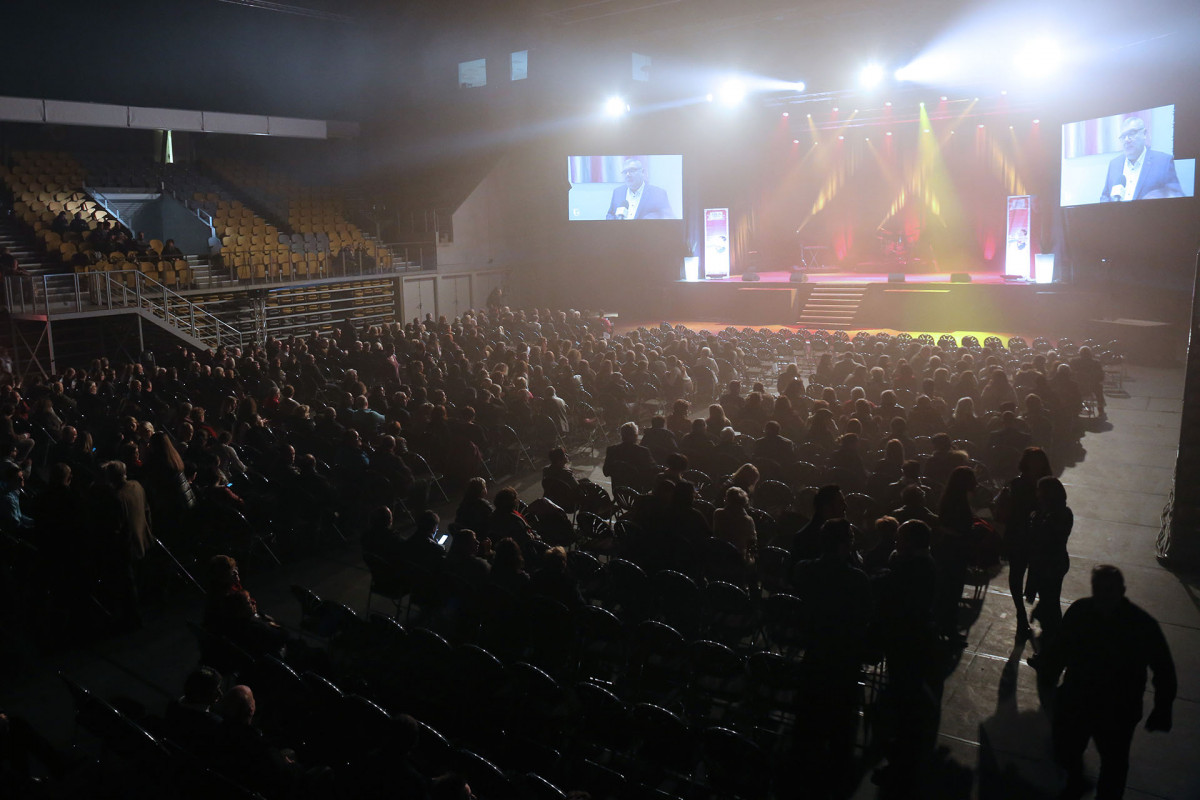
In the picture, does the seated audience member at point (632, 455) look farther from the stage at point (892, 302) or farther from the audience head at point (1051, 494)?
the stage at point (892, 302)

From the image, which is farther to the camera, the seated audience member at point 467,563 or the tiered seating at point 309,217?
the tiered seating at point 309,217

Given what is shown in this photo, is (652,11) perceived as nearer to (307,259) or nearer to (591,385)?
(307,259)

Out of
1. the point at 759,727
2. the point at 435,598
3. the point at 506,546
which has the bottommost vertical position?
the point at 759,727

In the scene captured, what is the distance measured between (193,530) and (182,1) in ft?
78.9

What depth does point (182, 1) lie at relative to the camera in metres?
24.9

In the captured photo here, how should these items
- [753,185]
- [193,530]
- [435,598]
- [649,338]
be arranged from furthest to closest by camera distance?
1. [753,185]
2. [649,338]
3. [193,530]
4. [435,598]

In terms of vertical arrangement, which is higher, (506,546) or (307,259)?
(307,259)

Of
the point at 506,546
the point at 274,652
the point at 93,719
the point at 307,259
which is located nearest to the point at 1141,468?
the point at 506,546

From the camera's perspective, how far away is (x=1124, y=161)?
64.4 ft

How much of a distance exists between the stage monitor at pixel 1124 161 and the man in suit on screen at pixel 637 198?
1223cm

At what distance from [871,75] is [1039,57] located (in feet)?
13.4

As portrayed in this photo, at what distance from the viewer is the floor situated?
454 cm

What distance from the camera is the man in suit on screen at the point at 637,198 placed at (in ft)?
92.7

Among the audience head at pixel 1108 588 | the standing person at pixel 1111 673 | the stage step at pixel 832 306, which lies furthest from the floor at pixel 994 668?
the stage step at pixel 832 306
